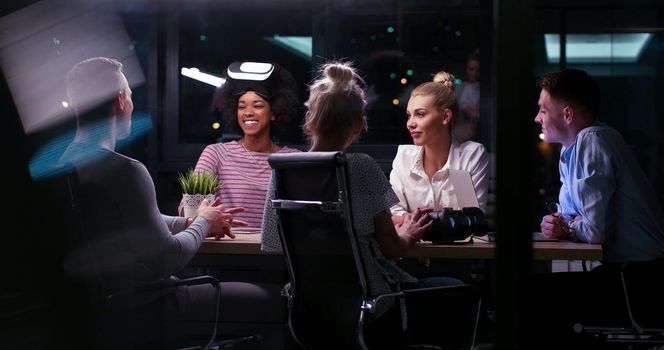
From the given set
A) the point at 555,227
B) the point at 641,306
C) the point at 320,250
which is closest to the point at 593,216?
the point at 555,227

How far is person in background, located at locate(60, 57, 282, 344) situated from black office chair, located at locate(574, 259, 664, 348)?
1.54m

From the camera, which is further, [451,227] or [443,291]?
[451,227]

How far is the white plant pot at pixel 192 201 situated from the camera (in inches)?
147

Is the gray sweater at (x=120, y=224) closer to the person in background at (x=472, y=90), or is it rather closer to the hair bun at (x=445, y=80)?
the hair bun at (x=445, y=80)

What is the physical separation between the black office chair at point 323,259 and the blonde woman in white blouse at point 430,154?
1.02 meters

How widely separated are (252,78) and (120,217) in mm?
1572

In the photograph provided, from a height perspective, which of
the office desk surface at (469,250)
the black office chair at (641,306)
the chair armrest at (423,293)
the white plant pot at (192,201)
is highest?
the white plant pot at (192,201)

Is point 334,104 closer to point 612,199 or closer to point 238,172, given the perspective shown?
point 612,199

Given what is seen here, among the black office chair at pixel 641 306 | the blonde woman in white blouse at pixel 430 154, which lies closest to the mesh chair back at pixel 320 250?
→ the blonde woman in white blouse at pixel 430 154

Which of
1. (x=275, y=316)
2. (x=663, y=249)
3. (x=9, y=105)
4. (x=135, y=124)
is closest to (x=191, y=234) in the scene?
(x=275, y=316)

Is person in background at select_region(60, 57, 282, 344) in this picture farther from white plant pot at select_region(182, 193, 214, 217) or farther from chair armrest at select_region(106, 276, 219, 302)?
white plant pot at select_region(182, 193, 214, 217)

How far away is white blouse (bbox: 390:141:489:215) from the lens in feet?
13.0

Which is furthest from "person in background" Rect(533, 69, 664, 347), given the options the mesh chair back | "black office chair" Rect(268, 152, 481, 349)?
the mesh chair back

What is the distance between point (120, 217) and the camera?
10.4 feet
